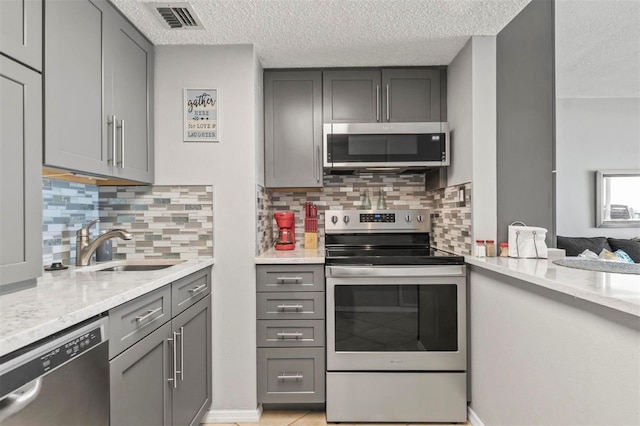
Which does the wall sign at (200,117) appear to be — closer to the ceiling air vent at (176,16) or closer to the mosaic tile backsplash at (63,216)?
the ceiling air vent at (176,16)

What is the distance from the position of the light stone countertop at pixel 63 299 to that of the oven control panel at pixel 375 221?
4.40 feet

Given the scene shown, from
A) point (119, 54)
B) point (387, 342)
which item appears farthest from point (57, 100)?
point (387, 342)

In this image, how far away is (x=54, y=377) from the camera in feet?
2.97

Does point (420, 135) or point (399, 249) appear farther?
point (399, 249)

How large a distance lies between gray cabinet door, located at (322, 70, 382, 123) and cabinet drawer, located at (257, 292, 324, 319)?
125 cm

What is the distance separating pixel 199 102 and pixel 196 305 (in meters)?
1.20

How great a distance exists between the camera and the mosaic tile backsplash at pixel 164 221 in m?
2.21

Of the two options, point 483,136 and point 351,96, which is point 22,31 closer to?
point 351,96

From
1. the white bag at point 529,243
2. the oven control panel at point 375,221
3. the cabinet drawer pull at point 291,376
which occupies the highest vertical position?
the oven control panel at point 375,221

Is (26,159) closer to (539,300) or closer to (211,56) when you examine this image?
(211,56)

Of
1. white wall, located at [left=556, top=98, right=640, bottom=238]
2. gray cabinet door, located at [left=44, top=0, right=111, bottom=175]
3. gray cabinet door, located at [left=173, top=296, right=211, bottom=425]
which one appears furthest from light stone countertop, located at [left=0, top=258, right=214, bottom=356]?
white wall, located at [left=556, top=98, right=640, bottom=238]

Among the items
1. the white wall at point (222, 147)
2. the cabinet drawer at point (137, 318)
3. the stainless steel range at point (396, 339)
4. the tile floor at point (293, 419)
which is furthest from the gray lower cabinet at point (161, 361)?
the stainless steel range at point (396, 339)

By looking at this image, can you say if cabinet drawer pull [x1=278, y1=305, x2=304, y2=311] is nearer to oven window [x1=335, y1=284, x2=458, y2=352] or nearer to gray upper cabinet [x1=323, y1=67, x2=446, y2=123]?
oven window [x1=335, y1=284, x2=458, y2=352]

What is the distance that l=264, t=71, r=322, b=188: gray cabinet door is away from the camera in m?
2.58
